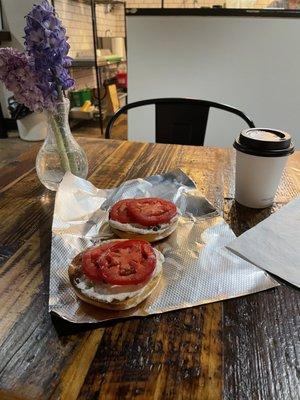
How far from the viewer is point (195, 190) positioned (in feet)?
2.77

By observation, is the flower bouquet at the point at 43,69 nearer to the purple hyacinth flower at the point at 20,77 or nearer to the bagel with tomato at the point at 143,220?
the purple hyacinth flower at the point at 20,77

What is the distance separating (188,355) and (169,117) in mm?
1127

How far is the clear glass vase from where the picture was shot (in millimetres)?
795

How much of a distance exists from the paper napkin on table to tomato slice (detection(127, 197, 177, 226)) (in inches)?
5.5

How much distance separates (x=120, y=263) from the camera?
52 cm

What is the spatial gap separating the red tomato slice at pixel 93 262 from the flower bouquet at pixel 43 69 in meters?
0.35

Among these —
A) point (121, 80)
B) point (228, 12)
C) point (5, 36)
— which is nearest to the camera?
point (228, 12)

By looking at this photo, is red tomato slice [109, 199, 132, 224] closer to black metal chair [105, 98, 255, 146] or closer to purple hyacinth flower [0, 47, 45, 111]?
purple hyacinth flower [0, 47, 45, 111]

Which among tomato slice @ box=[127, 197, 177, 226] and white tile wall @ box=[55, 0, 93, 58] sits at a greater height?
white tile wall @ box=[55, 0, 93, 58]

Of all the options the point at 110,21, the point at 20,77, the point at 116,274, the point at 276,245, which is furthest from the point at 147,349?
the point at 110,21

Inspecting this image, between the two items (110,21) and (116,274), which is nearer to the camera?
(116,274)

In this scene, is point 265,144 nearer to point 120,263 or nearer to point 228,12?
point 120,263

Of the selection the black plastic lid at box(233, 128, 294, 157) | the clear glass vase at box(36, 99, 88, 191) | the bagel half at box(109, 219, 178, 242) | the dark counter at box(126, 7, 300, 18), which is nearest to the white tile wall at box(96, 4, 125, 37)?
the dark counter at box(126, 7, 300, 18)

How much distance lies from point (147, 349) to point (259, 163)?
487 millimetres
